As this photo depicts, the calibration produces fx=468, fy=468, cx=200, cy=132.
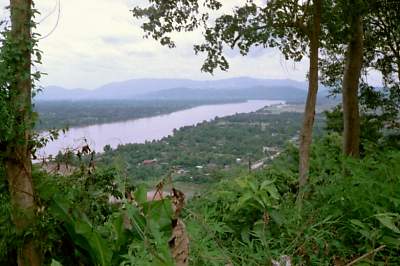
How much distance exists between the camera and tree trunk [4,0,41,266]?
9.37ft

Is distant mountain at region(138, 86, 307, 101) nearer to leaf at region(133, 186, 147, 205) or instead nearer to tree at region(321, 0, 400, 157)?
tree at region(321, 0, 400, 157)

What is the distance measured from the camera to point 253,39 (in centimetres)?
669

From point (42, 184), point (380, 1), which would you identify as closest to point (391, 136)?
point (380, 1)

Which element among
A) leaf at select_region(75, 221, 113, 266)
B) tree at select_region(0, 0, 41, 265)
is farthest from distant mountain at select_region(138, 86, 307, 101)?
leaf at select_region(75, 221, 113, 266)

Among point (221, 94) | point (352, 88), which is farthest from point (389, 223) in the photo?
point (221, 94)

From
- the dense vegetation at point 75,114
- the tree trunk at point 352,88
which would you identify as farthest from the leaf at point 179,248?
Result: the tree trunk at point 352,88

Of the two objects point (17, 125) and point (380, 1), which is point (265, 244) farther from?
point (380, 1)

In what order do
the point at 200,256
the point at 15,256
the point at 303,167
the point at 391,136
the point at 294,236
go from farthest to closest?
the point at 391,136, the point at 303,167, the point at 15,256, the point at 294,236, the point at 200,256

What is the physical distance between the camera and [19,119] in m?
2.88

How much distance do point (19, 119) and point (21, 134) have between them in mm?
93

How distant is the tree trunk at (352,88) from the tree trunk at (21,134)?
5.74 m

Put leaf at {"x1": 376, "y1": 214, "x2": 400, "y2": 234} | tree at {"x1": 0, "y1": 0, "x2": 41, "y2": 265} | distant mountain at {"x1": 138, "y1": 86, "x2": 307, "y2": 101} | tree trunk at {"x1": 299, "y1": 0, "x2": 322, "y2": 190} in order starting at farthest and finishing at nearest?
distant mountain at {"x1": 138, "y1": 86, "x2": 307, "y2": 101}, tree trunk at {"x1": 299, "y1": 0, "x2": 322, "y2": 190}, tree at {"x1": 0, "y1": 0, "x2": 41, "y2": 265}, leaf at {"x1": 376, "y1": 214, "x2": 400, "y2": 234}

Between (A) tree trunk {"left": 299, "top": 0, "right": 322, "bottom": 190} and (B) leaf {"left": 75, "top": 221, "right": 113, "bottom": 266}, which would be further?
(A) tree trunk {"left": 299, "top": 0, "right": 322, "bottom": 190}

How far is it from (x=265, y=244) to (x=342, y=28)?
5.33 metres
